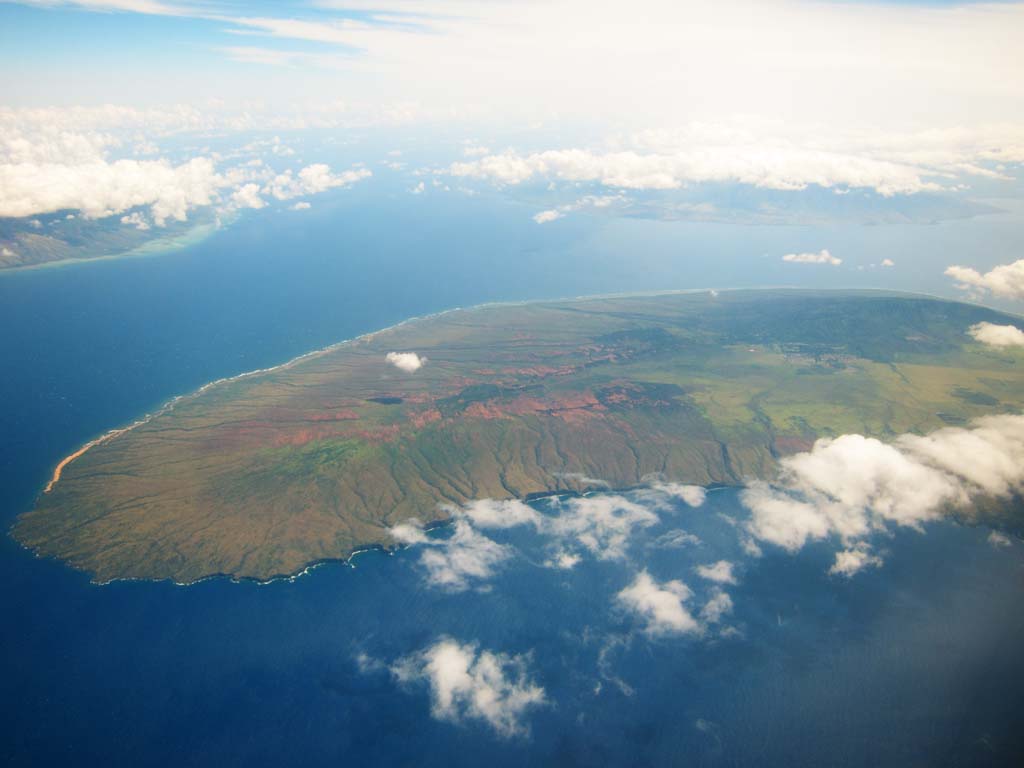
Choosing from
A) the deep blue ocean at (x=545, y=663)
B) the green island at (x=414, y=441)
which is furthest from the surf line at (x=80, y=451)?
the deep blue ocean at (x=545, y=663)

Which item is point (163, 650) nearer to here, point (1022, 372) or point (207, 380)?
point (207, 380)

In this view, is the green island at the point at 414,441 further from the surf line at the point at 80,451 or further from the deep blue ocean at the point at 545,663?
the deep blue ocean at the point at 545,663

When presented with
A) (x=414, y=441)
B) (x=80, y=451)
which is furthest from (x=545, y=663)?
(x=80, y=451)

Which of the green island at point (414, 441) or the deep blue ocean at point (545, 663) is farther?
the green island at point (414, 441)

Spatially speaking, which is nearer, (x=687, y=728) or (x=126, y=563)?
(x=687, y=728)

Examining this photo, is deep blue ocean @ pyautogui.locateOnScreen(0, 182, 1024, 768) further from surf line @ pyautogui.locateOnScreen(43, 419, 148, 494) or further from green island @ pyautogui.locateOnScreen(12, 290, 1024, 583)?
green island @ pyautogui.locateOnScreen(12, 290, 1024, 583)

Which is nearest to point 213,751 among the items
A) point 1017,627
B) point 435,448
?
point 435,448

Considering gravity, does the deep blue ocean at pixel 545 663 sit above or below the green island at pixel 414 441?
above

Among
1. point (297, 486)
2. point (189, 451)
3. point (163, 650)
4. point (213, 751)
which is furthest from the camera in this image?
point (189, 451)
